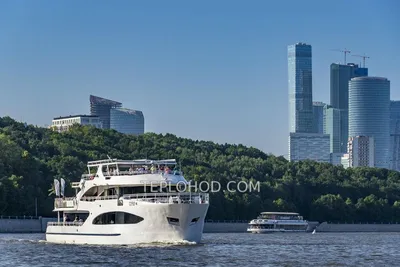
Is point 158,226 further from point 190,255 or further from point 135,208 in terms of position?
point 190,255

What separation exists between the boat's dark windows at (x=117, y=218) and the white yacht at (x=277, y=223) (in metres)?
77.3

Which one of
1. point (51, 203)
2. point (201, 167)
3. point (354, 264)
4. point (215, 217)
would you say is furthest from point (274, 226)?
point (354, 264)

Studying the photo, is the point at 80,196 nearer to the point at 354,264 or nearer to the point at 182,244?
the point at 182,244

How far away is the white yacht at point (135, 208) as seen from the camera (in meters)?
90.8

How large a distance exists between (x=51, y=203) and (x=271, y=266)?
83.6 metres

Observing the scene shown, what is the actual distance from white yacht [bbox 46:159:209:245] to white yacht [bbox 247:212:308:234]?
74.7 m

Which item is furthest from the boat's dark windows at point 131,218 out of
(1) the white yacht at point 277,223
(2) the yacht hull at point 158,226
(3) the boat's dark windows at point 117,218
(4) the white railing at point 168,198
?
(1) the white yacht at point 277,223

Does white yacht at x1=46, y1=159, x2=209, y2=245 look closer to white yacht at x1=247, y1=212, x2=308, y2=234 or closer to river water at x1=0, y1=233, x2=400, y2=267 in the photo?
river water at x1=0, y1=233, x2=400, y2=267

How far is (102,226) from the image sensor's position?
94188 mm

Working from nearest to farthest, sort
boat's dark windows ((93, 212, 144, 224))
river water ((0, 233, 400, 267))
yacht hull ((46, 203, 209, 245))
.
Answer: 1. river water ((0, 233, 400, 267))
2. yacht hull ((46, 203, 209, 245))
3. boat's dark windows ((93, 212, 144, 224))

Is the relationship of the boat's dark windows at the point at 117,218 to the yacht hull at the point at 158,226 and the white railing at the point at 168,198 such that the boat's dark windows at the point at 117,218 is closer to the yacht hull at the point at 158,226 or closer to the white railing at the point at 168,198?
the yacht hull at the point at 158,226

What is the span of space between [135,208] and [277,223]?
88142 millimetres

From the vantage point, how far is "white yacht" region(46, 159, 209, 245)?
90750mm

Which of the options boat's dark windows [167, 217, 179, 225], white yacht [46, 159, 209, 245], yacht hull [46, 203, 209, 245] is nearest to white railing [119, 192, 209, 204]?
white yacht [46, 159, 209, 245]
